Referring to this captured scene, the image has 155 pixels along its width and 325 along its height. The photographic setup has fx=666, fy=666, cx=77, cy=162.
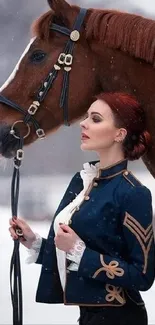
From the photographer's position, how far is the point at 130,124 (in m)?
2.31

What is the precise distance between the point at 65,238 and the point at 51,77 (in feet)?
2.80

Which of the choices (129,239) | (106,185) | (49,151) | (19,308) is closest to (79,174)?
(106,185)

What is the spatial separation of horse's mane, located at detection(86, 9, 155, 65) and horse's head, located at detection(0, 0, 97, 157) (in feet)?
0.22

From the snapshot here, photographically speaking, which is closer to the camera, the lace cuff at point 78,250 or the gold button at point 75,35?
Answer: the lace cuff at point 78,250

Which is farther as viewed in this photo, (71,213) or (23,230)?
(23,230)

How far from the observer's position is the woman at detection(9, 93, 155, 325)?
2195 millimetres

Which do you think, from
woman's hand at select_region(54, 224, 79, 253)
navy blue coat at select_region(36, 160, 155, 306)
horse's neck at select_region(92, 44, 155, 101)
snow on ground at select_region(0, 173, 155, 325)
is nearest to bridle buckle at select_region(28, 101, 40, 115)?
horse's neck at select_region(92, 44, 155, 101)

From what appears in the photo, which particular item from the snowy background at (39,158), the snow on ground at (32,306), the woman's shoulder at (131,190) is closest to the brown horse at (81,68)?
the woman's shoulder at (131,190)

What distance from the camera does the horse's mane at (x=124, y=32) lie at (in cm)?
267

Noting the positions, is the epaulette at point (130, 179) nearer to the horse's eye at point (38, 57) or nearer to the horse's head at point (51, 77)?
the horse's head at point (51, 77)

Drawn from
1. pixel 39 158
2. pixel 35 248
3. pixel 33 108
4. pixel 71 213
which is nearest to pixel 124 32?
pixel 33 108

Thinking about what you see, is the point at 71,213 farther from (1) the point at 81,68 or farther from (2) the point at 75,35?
(2) the point at 75,35

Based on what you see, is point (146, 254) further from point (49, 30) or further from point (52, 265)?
point (49, 30)

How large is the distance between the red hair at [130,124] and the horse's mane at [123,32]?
1.37ft
